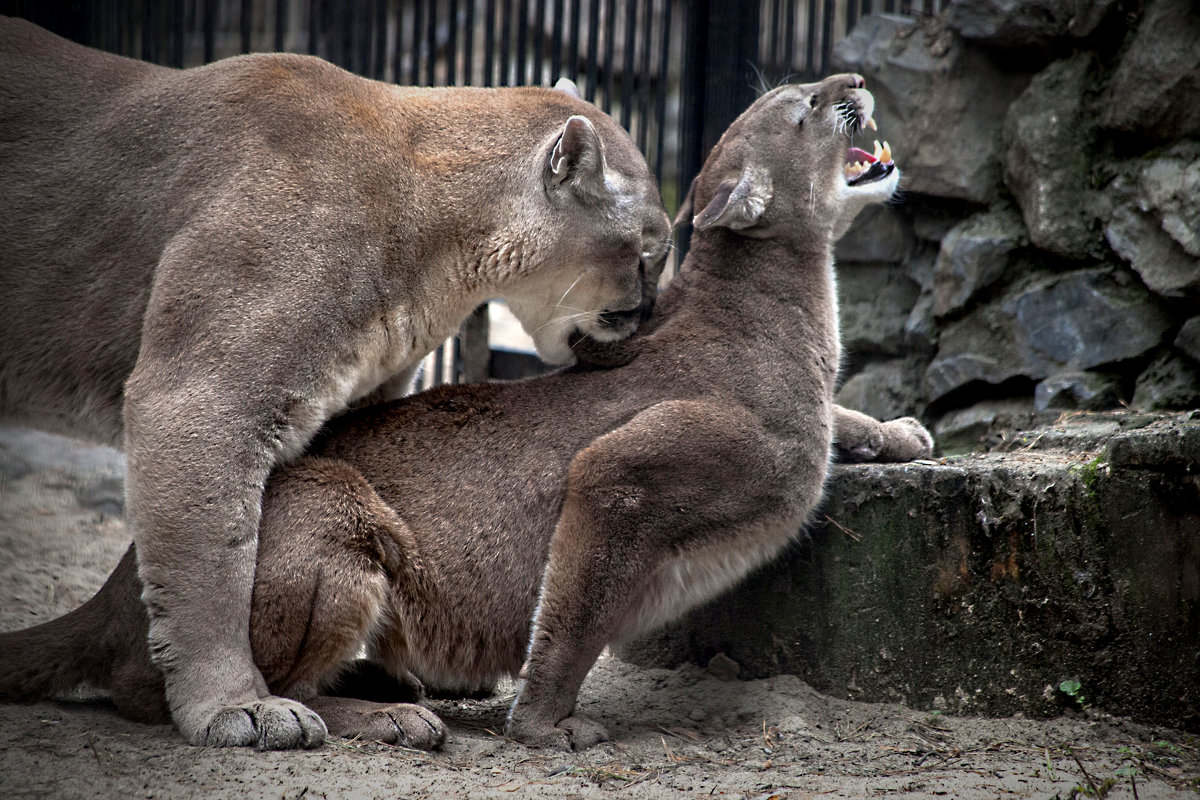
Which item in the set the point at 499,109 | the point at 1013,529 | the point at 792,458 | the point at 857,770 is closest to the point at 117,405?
the point at 499,109

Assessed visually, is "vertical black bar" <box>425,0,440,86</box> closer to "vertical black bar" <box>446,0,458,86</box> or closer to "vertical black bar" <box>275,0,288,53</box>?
"vertical black bar" <box>446,0,458,86</box>

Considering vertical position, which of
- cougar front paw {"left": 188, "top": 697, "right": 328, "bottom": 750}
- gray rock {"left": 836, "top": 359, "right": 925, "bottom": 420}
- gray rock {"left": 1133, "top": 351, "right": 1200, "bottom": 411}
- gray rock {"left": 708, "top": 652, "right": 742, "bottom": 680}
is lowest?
gray rock {"left": 708, "top": 652, "right": 742, "bottom": 680}

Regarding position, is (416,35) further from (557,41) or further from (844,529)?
(844,529)

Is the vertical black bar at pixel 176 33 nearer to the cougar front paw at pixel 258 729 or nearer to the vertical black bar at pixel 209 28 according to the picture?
the vertical black bar at pixel 209 28

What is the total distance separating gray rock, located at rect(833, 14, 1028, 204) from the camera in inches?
286

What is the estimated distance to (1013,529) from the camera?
4.40 m

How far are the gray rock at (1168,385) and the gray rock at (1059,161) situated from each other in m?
0.87

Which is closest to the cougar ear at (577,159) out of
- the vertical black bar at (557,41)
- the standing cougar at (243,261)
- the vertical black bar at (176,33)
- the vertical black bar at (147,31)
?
the standing cougar at (243,261)

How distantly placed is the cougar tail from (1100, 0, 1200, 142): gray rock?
6.14m

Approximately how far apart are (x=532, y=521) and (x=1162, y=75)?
473cm

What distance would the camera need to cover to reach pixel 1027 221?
6.89 m

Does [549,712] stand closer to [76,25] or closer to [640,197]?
[640,197]

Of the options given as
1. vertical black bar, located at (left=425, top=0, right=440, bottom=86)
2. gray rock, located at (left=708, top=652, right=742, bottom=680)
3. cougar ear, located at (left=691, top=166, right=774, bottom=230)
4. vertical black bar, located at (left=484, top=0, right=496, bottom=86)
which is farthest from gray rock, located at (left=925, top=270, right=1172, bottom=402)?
vertical black bar, located at (left=425, top=0, right=440, bottom=86)

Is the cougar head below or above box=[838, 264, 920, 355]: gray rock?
above
